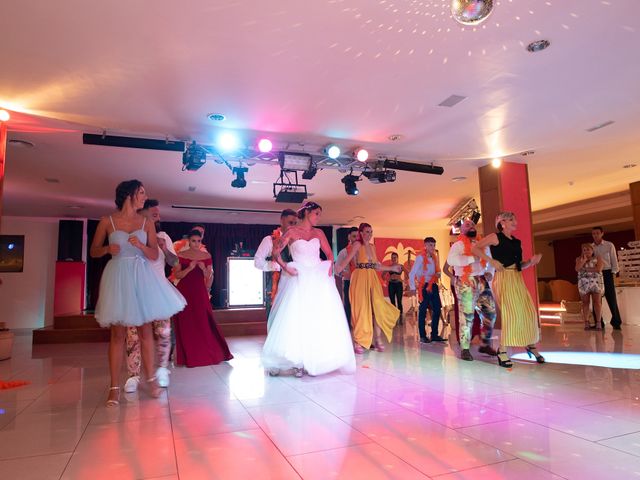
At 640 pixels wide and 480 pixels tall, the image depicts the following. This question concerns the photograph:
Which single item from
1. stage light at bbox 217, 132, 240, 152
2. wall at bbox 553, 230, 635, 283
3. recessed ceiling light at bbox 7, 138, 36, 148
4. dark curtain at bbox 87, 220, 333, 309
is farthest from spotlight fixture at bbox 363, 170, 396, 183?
wall at bbox 553, 230, 635, 283

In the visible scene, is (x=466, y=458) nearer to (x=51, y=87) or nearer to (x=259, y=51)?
(x=259, y=51)

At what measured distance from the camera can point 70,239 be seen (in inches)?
469

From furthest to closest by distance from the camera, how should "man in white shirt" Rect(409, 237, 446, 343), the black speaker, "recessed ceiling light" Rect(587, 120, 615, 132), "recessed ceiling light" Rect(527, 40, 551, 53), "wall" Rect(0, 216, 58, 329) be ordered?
the black speaker < "wall" Rect(0, 216, 58, 329) < "man in white shirt" Rect(409, 237, 446, 343) < "recessed ceiling light" Rect(587, 120, 615, 132) < "recessed ceiling light" Rect(527, 40, 551, 53)

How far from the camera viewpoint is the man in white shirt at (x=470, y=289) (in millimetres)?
4578

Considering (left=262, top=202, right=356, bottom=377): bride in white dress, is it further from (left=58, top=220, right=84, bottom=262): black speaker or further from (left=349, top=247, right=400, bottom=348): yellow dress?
(left=58, top=220, right=84, bottom=262): black speaker

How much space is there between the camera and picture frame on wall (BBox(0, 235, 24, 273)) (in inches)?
453

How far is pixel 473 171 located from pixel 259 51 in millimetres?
5472

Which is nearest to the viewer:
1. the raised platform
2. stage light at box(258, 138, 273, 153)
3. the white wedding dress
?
the white wedding dress

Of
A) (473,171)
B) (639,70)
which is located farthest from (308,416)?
(473,171)

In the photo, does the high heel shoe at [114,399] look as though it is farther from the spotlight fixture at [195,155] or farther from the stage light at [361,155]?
the stage light at [361,155]

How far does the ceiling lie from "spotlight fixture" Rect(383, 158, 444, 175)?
0.16 m

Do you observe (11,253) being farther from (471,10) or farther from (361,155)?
(471,10)

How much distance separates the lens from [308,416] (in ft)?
8.71

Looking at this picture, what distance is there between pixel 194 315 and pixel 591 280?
22.1 ft
